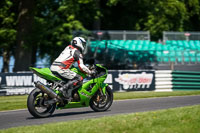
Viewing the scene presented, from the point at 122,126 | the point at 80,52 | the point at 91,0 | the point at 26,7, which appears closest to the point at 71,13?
the point at 91,0

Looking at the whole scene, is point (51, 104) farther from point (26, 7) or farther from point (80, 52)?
point (26, 7)

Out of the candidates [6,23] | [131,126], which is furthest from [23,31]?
[131,126]

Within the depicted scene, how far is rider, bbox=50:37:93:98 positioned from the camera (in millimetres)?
8281

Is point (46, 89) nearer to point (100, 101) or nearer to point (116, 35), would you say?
point (100, 101)

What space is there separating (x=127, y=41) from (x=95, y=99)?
15152mm

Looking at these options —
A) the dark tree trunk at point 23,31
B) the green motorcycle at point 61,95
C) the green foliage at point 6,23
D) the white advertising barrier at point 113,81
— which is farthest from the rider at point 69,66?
the green foliage at point 6,23

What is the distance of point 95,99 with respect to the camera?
898cm

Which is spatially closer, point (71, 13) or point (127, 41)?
point (71, 13)

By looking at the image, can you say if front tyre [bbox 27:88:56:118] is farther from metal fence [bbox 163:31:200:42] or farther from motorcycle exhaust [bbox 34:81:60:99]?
metal fence [bbox 163:31:200:42]

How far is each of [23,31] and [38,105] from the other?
42.7 ft

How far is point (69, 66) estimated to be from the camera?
8.45 meters

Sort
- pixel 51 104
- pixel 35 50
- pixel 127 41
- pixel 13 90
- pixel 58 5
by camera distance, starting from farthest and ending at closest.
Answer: pixel 35 50
pixel 127 41
pixel 58 5
pixel 13 90
pixel 51 104

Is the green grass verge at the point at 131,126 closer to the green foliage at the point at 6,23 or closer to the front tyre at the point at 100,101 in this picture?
the front tyre at the point at 100,101

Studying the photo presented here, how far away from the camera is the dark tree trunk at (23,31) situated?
20.2 meters
